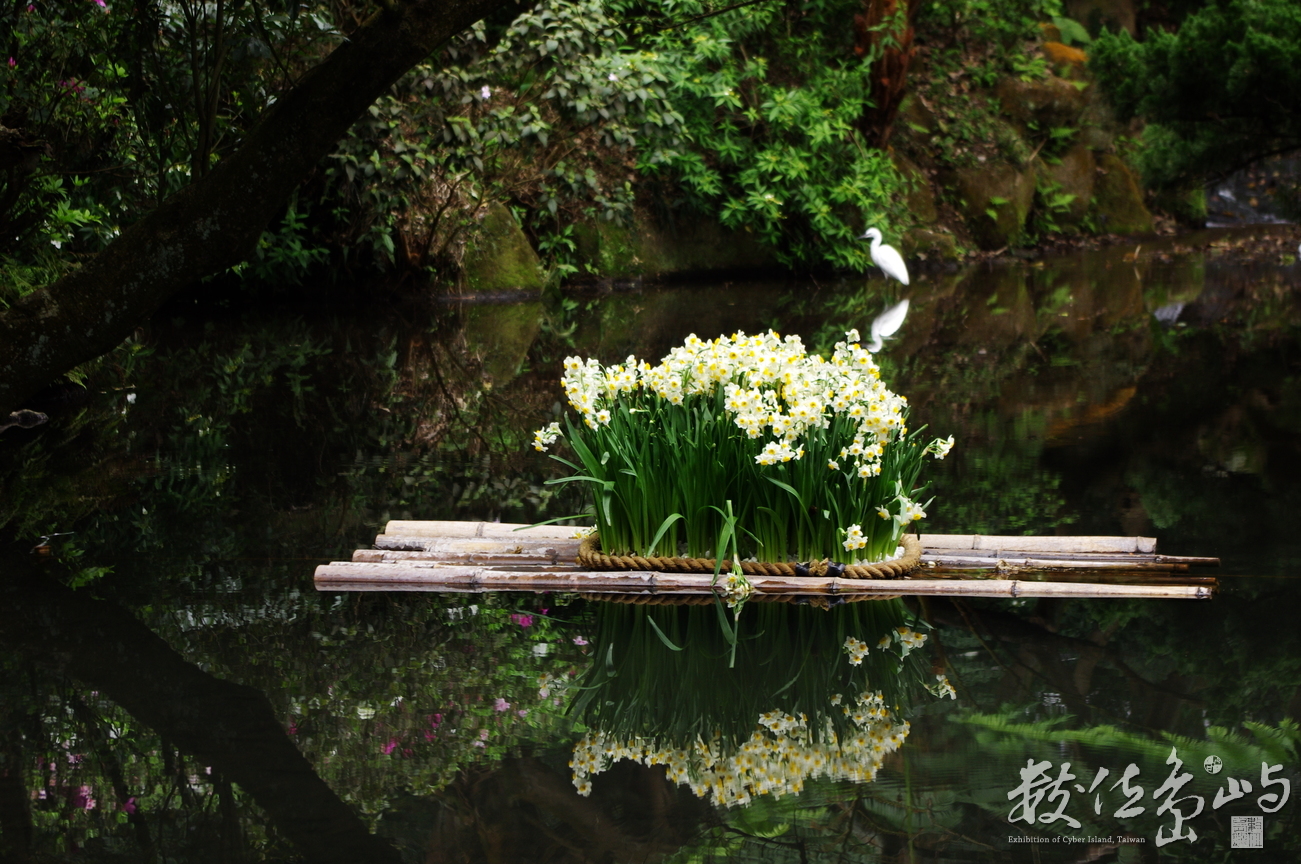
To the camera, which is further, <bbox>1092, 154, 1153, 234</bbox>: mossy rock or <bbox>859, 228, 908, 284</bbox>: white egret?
<bbox>1092, 154, 1153, 234</bbox>: mossy rock

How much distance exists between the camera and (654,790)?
2773mm

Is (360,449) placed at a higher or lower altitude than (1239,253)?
lower

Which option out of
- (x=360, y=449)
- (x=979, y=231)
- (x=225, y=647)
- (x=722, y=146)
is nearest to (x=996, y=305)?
(x=722, y=146)

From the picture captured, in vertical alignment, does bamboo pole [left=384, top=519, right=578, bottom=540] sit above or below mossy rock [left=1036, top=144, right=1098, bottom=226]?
below

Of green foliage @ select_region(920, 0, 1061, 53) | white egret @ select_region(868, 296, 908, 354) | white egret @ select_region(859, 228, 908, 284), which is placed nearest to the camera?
white egret @ select_region(868, 296, 908, 354)

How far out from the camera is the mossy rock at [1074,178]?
19.7 m

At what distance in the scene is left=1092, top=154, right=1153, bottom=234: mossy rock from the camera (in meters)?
20.3

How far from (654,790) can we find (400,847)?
Answer: 1.90ft

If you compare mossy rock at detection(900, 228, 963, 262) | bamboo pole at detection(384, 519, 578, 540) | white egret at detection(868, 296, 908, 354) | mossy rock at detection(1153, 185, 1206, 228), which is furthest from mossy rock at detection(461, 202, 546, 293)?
mossy rock at detection(1153, 185, 1206, 228)

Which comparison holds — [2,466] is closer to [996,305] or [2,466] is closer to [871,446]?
[871,446]

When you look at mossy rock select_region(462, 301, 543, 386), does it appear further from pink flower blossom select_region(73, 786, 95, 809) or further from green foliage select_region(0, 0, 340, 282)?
pink flower blossom select_region(73, 786, 95, 809)

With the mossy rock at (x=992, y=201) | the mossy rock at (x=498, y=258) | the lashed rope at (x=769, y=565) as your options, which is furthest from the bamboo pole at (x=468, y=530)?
the mossy rock at (x=992, y=201)

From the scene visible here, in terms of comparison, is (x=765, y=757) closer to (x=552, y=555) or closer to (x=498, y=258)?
(x=552, y=555)

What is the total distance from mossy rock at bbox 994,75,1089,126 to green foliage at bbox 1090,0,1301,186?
8.15 meters
